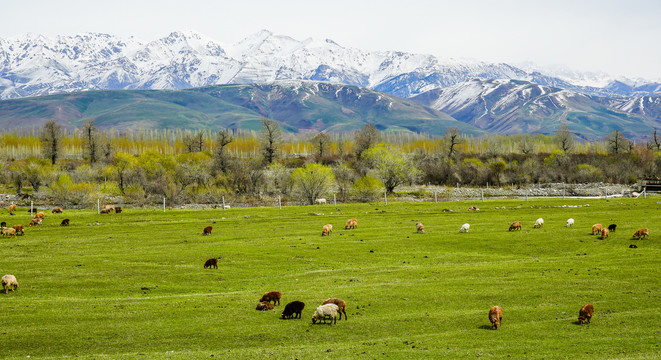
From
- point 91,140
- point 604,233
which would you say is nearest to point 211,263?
point 604,233

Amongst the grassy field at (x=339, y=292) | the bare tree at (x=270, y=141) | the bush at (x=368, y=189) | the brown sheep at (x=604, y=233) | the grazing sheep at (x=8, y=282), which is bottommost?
the grassy field at (x=339, y=292)

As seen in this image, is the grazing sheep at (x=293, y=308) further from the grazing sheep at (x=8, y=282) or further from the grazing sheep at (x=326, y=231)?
the grazing sheep at (x=326, y=231)

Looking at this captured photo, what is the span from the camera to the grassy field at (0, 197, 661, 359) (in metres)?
19.0

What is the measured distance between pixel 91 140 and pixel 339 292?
502 ft

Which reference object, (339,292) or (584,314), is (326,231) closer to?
(339,292)

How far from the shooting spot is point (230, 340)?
19906 millimetres

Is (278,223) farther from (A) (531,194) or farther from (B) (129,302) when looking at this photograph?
(A) (531,194)

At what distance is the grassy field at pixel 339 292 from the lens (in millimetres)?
19031

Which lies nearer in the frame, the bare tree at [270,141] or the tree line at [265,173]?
the tree line at [265,173]

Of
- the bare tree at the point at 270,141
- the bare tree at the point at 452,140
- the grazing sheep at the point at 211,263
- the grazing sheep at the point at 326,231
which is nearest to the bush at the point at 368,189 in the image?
the grazing sheep at the point at 326,231

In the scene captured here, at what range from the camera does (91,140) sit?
159625 mm

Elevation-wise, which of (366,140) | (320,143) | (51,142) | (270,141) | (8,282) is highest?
(320,143)

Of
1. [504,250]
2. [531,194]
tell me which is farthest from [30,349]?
[531,194]

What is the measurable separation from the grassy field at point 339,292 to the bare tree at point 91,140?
116 m
